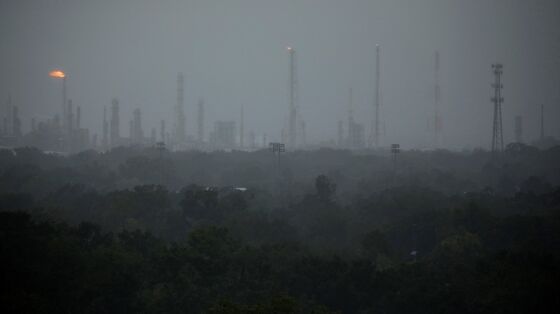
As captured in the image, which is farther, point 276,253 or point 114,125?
point 114,125

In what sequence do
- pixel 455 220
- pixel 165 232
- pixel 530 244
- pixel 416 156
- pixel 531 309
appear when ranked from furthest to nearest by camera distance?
1. pixel 416 156
2. pixel 165 232
3. pixel 455 220
4. pixel 530 244
5. pixel 531 309

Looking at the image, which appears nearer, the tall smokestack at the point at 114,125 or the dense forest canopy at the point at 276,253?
the dense forest canopy at the point at 276,253

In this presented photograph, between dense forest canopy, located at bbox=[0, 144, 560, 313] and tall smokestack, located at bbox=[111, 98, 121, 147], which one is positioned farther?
tall smokestack, located at bbox=[111, 98, 121, 147]

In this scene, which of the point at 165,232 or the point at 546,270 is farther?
the point at 165,232

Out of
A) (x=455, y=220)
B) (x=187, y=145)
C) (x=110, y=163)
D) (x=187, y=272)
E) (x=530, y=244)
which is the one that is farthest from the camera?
(x=187, y=145)

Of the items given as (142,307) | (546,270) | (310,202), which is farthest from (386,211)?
(142,307)

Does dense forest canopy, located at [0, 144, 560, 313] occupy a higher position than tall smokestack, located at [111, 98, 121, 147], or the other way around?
tall smokestack, located at [111, 98, 121, 147]

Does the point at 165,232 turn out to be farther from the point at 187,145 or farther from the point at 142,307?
the point at 187,145

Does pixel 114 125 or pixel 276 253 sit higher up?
pixel 114 125

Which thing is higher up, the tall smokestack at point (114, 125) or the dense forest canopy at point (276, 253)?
the tall smokestack at point (114, 125)

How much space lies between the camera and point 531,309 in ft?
72.0

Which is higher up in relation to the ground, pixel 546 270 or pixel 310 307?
pixel 546 270

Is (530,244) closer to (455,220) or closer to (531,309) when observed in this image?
(455,220)

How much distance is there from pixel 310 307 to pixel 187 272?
5213mm
